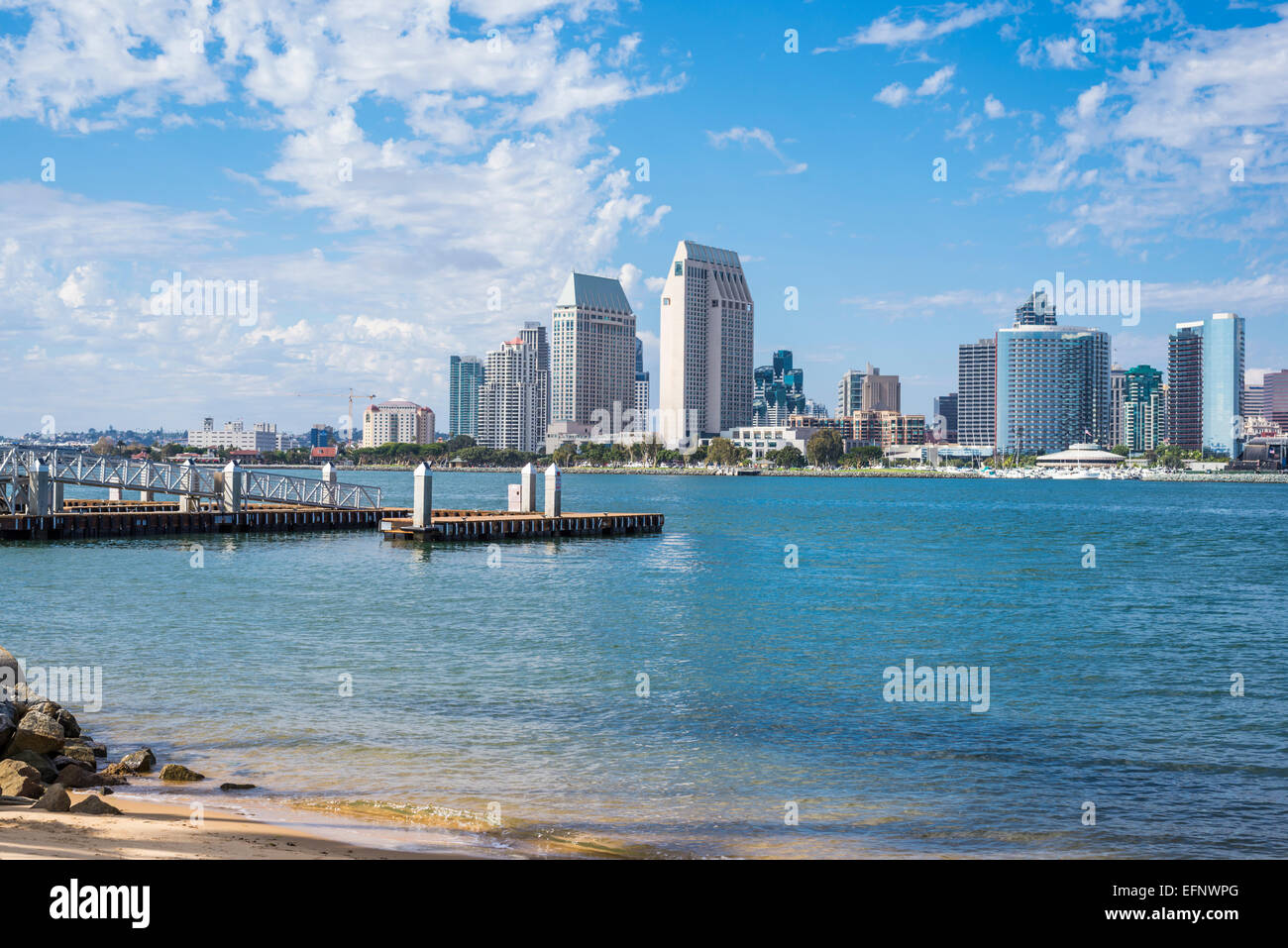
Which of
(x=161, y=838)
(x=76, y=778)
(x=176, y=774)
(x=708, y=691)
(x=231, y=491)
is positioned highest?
(x=231, y=491)

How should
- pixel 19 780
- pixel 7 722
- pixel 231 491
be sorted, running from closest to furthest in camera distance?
pixel 19 780 < pixel 7 722 < pixel 231 491

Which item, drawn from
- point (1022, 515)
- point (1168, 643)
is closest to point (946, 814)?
point (1168, 643)

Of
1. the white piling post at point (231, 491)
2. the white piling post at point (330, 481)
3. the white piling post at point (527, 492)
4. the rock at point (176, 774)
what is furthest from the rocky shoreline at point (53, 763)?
the white piling post at point (330, 481)

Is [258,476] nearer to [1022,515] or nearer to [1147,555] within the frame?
[1147,555]

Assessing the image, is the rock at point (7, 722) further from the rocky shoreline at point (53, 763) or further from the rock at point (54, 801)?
the rock at point (54, 801)

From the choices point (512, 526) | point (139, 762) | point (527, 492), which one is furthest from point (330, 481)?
point (139, 762)

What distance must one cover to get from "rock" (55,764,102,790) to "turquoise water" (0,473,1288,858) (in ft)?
7.14

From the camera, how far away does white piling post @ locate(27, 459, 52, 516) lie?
6238 cm

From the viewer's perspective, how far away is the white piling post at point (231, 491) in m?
72.2

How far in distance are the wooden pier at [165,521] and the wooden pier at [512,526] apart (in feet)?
12.9

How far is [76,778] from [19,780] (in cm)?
171

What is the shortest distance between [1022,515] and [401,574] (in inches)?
3584

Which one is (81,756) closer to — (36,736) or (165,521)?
(36,736)

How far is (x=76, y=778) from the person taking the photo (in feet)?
53.2
